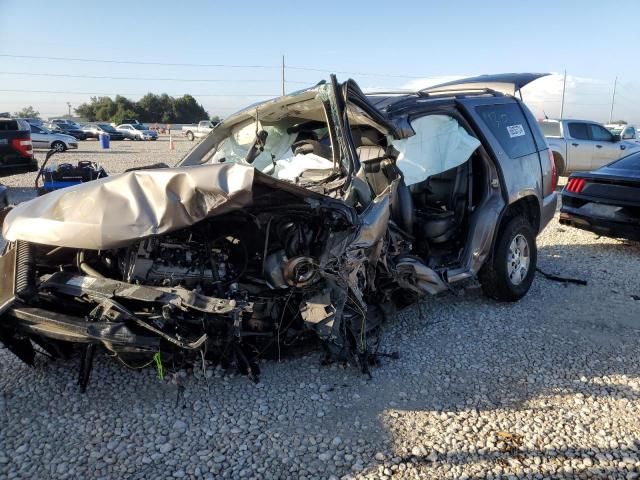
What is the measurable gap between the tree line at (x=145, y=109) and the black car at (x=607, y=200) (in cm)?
7559

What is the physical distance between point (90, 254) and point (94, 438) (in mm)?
1153

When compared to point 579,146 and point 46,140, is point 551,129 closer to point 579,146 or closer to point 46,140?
point 579,146

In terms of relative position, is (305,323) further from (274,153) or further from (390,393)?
(274,153)

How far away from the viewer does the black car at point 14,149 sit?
11.0m

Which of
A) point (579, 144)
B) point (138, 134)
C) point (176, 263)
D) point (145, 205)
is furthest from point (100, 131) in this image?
point (145, 205)

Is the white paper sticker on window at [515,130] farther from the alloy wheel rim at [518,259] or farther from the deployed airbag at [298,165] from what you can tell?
the deployed airbag at [298,165]

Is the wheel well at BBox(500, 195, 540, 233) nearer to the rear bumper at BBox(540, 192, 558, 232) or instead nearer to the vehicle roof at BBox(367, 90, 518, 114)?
the rear bumper at BBox(540, 192, 558, 232)

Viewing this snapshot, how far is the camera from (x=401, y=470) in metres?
2.60

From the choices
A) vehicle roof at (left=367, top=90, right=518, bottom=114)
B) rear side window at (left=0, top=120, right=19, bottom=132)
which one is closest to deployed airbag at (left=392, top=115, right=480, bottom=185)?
vehicle roof at (left=367, top=90, right=518, bottom=114)

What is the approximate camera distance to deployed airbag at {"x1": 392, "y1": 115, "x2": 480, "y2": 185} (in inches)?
164

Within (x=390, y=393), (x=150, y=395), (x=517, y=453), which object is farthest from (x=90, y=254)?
(x=517, y=453)

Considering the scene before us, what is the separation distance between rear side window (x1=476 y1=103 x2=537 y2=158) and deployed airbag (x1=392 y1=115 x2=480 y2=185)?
1.51 feet

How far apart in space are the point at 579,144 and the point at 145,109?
245ft

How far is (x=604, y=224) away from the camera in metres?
6.79
